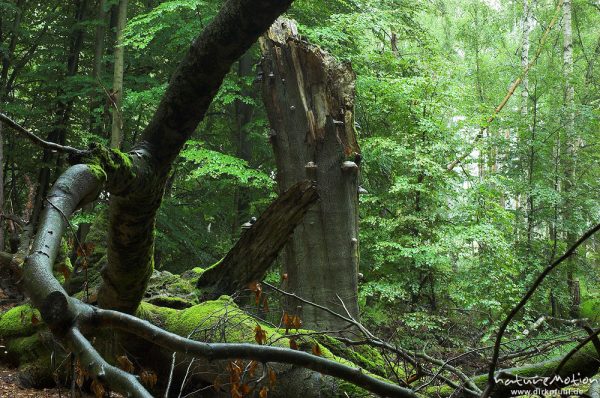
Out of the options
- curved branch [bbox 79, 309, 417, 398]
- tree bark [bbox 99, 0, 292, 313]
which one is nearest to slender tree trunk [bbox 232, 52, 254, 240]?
tree bark [bbox 99, 0, 292, 313]

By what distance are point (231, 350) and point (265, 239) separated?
437cm

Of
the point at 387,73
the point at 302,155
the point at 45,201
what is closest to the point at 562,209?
the point at 387,73

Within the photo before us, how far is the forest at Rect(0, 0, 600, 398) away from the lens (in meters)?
2.34

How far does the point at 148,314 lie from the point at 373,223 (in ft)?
19.1

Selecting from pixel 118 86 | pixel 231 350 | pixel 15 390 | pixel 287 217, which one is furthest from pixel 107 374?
pixel 118 86

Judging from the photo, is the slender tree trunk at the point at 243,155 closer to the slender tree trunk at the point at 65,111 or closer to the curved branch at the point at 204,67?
the slender tree trunk at the point at 65,111

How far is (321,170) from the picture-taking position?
640 cm

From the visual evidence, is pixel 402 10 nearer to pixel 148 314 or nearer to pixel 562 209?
pixel 562 209

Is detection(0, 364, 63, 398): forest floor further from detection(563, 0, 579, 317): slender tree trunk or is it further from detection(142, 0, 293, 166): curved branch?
detection(563, 0, 579, 317): slender tree trunk

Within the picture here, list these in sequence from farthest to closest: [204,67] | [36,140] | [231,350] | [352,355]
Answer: [352,355], [204,67], [36,140], [231,350]

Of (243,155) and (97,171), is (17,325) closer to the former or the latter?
(97,171)

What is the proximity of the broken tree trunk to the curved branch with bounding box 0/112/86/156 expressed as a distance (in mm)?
3269

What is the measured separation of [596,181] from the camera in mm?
15086

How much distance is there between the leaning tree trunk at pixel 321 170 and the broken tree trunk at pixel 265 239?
0.71 meters
